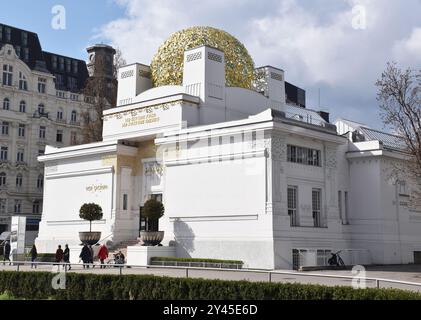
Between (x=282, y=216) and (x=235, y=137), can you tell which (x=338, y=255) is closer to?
(x=282, y=216)

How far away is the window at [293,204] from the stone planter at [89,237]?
490 inches

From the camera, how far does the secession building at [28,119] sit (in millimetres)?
62438

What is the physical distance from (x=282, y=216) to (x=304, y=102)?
60.6 m

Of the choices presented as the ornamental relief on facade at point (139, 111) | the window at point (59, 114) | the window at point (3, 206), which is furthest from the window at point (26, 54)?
the ornamental relief on facade at point (139, 111)

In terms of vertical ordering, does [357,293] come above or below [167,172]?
below

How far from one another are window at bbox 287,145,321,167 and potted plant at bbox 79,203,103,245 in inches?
500

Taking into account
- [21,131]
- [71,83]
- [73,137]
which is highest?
[71,83]

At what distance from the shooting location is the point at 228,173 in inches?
1278

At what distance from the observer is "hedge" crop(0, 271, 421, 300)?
1412 cm

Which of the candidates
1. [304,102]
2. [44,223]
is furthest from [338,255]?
[304,102]

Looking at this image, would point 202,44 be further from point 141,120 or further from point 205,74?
point 141,120

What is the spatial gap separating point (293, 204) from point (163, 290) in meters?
16.1

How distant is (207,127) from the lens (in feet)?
110

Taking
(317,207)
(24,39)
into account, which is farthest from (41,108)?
(317,207)
